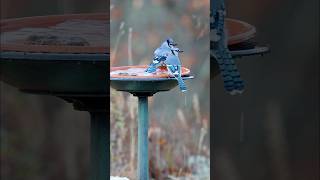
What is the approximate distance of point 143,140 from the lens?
1.39 meters

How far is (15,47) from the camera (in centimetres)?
140

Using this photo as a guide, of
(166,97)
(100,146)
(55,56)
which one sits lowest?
(100,146)

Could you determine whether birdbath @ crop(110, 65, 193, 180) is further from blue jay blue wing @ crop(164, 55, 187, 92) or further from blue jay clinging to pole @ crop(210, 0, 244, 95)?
blue jay clinging to pole @ crop(210, 0, 244, 95)

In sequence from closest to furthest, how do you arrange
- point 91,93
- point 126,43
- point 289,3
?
point 126,43
point 91,93
point 289,3

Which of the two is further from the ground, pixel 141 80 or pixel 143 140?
pixel 141 80

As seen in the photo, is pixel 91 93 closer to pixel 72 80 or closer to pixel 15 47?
pixel 72 80

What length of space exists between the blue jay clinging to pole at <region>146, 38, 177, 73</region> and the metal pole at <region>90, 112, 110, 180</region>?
0.80 ft

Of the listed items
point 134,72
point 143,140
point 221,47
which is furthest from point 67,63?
point 221,47

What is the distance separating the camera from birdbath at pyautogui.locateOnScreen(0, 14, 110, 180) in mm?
1393

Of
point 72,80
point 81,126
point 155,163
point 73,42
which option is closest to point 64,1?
point 73,42

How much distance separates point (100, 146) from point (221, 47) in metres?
0.45

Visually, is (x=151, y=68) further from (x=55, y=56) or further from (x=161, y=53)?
(x=55, y=56)

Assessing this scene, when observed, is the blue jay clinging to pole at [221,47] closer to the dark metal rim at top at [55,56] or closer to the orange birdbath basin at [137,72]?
the orange birdbath basin at [137,72]

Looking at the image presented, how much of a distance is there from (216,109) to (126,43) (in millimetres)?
325
